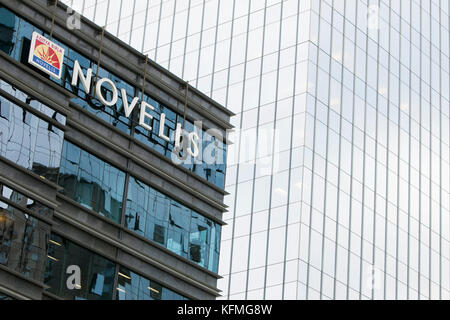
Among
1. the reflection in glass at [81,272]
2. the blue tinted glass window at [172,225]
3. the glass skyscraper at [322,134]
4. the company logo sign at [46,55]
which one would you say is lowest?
the reflection in glass at [81,272]

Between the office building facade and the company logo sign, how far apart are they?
0.05 m

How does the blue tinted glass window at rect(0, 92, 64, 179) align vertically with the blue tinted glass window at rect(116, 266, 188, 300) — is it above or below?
above

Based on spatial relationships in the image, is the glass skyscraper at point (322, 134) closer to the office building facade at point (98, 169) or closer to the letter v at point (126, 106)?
the office building facade at point (98, 169)

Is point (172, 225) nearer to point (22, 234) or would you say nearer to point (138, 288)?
point (138, 288)

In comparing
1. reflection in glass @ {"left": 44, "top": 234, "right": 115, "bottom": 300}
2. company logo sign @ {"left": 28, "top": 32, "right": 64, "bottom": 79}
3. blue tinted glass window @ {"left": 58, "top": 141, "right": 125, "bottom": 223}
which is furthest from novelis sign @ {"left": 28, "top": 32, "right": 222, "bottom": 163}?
reflection in glass @ {"left": 44, "top": 234, "right": 115, "bottom": 300}

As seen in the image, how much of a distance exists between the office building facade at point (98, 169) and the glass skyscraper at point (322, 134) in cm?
2465

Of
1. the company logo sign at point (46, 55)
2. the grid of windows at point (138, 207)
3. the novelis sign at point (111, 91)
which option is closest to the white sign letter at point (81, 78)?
the novelis sign at point (111, 91)

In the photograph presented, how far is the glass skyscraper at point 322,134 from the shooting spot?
2805 inches

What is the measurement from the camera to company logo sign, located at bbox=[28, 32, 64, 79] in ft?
123

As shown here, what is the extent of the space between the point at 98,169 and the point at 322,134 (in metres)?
38.0

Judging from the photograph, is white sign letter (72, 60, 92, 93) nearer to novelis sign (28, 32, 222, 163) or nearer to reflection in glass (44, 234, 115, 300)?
novelis sign (28, 32, 222, 163)

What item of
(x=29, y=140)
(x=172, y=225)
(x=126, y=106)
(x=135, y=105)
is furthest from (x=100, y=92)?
(x=172, y=225)

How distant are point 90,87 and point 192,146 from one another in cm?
674

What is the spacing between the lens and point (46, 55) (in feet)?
125
